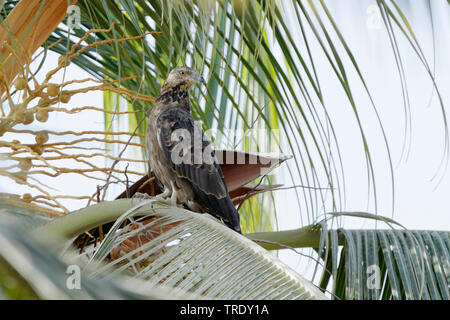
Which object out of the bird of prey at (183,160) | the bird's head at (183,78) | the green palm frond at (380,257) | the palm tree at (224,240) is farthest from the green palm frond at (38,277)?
the bird's head at (183,78)

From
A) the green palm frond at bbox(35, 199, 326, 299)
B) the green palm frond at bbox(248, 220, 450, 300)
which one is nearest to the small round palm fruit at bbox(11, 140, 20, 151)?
the green palm frond at bbox(35, 199, 326, 299)

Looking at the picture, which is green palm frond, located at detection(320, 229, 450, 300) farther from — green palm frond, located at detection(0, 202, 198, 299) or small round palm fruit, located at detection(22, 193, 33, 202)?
green palm frond, located at detection(0, 202, 198, 299)

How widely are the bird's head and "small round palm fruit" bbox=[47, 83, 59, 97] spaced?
919mm

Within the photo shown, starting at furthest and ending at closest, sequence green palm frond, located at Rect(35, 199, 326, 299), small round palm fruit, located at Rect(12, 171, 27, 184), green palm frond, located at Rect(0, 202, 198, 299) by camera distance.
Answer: small round palm fruit, located at Rect(12, 171, 27, 184) → green palm frond, located at Rect(35, 199, 326, 299) → green palm frond, located at Rect(0, 202, 198, 299)

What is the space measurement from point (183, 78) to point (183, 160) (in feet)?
1.77

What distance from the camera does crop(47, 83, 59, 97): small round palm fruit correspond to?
2.34 metres

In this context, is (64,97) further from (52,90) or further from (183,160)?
(183,160)

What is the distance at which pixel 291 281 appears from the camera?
1538 millimetres

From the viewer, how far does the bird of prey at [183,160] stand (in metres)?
2.78

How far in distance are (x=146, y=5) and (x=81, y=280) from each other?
7.52 ft
